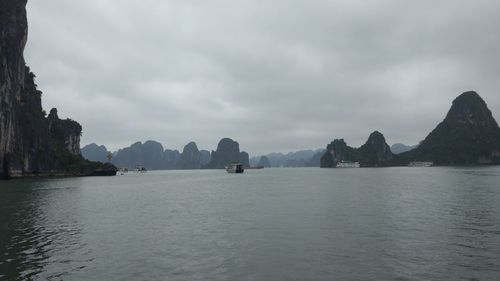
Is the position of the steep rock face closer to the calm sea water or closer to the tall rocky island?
the tall rocky island

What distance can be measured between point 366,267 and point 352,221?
1797 cm

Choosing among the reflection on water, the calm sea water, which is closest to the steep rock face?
the reflection on water

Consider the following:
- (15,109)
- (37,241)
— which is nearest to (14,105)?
(15,109)

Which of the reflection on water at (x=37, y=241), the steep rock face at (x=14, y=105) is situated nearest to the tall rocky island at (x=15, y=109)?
the steep rock face at (x=14, y=105)

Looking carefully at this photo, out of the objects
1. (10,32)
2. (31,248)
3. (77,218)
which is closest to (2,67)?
(10,32)

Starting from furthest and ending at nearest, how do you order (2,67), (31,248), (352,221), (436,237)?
(2,67) < (352,221) < (436,237) < (31,248)

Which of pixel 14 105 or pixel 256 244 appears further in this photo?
pixel 14 105

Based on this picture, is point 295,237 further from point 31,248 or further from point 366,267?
point 31,248

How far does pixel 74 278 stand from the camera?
21828mm

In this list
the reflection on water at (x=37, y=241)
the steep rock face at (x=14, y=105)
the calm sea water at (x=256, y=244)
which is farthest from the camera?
the steep rock face at (x=14, y=105)

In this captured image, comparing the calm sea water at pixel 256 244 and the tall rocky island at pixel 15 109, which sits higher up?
the tall rocky island at pixel 15 109

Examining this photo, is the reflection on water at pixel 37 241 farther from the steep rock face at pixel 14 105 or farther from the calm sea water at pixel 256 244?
the steep rock face at pixel 14 105

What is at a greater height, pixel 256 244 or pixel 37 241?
pixel 37 241

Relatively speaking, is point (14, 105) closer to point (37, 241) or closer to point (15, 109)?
point (15, 109)
